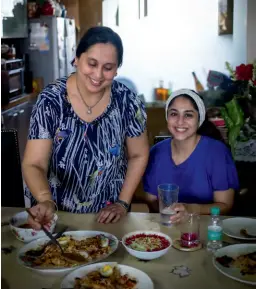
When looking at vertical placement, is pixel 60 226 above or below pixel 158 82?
below

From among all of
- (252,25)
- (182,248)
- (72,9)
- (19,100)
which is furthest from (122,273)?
(72,9)

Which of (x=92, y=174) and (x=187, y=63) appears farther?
(x=187, y=63)

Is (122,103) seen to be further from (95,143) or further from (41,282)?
(41,282)

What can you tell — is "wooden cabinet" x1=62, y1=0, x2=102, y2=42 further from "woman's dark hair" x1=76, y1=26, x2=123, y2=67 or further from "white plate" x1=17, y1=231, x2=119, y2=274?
"white plate" x1=17, y1=231, x2=119, y2=274

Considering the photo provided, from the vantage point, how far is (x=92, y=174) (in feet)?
5.39

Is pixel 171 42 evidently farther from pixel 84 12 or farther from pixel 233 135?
pixel 233 135

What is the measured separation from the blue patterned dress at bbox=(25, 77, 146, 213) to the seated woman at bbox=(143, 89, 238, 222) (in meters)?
0.19

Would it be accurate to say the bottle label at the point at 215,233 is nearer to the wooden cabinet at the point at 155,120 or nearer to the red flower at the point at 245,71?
the red flower at the point at 245,71

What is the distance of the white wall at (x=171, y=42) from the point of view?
5134 mm

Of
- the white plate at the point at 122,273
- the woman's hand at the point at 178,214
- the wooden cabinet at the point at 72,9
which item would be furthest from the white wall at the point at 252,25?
A: the wooden cabinet at the point at 72,9

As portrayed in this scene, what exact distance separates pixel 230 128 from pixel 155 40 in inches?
122

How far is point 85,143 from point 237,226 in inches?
23.7

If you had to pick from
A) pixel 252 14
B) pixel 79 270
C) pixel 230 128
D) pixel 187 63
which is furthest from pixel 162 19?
pixel 79 270

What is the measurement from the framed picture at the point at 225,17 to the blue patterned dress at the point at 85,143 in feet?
11.7
